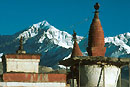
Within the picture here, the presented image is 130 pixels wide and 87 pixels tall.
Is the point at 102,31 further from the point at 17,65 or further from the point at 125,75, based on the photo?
the point at 125,75

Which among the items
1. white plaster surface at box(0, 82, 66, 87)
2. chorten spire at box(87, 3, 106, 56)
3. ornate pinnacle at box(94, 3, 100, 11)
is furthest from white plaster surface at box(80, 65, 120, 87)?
ornate pinnacle at box(94, 3, 100, 11)

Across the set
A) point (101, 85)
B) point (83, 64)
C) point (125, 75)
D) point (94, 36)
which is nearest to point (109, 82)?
point (101, 85)

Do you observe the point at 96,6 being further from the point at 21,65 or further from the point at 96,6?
the point at 21,65

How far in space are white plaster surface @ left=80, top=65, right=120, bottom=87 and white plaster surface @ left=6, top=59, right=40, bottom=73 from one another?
10.5 ft

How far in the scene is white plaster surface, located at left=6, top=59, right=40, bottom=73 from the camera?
22.0 meters

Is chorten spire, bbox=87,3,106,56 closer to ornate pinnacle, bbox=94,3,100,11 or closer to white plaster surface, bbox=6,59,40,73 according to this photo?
ornate pinnacle, bbox=94,3,100,11

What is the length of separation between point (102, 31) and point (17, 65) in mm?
5634

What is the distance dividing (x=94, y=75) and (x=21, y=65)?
184 inches

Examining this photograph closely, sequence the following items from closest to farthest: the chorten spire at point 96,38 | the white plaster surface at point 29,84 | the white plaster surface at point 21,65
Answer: the white plaster surface at point 29,84, the chorten spire at point 96,38, the white plaster surface at point 21,65

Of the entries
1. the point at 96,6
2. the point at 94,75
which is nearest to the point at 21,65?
the point at 94,75

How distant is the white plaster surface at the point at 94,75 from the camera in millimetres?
20328

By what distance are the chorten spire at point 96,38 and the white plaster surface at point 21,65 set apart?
3.50m

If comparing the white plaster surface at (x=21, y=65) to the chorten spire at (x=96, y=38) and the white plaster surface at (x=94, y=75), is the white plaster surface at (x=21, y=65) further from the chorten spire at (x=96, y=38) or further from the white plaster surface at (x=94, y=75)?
the chorten spire at (x=96, y=38)

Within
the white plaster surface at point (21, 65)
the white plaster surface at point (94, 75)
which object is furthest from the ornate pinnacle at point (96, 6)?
the white plaster surface at point (21, 65)
